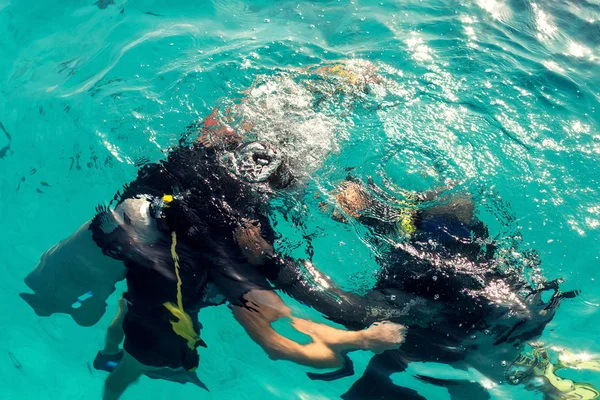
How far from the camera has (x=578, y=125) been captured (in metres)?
5.12

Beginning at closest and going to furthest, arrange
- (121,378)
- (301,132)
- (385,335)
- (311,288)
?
(385,335)
(311,288)
(121,378)
(301,132)

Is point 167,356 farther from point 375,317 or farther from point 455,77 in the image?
point 455,77

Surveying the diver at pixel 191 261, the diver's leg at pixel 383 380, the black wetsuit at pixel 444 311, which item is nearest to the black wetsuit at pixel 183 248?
the diver at pixel 191 261

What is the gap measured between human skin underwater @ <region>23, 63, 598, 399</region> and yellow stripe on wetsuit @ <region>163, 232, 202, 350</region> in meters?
0.72

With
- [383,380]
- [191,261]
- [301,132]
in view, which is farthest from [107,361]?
[301,132]

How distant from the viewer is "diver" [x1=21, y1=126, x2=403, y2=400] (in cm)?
350

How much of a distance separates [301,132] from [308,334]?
1870mm

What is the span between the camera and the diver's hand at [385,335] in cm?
361

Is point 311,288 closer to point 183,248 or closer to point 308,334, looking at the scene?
point 308,334

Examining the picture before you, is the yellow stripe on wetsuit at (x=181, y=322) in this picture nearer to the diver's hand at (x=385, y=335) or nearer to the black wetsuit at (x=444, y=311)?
the black wetsuit at (x=444, y=311)

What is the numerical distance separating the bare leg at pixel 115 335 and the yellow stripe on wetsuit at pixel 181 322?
29.0 inches

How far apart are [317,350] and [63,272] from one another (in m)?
2.18

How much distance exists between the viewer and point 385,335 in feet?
11.9

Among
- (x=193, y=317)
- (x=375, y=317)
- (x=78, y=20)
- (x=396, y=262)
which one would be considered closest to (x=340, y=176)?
(x=396, y=262)
